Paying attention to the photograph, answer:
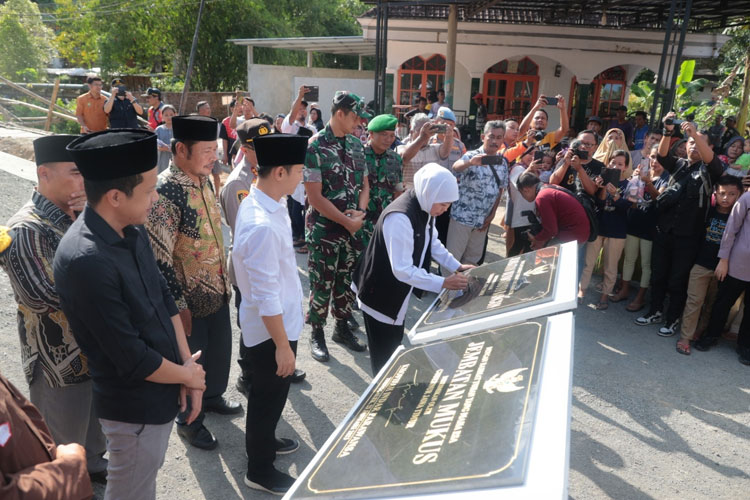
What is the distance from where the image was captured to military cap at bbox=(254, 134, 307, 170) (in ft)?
7.52

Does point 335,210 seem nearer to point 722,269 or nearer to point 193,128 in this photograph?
A: point 193,128

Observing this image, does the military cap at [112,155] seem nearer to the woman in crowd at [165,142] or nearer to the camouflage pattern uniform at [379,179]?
the camouflage pattern uniform at [379,179]

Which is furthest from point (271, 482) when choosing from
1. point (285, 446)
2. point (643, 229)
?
point (643, 229)

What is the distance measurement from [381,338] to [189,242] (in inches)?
46.2

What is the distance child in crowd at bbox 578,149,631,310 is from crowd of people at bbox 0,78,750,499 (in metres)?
0.02

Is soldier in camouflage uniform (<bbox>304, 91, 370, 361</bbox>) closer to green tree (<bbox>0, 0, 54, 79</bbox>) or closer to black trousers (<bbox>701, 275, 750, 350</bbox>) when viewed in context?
black trousers (<bbox>701, 275, 750, 350</bbox>)

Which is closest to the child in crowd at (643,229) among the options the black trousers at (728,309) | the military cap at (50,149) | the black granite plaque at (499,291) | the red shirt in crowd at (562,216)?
the black trousers at (728,309)

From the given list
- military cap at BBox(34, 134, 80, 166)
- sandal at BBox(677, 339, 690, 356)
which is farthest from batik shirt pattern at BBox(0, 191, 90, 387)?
sandal at BBox(677, 339, 690, 356)

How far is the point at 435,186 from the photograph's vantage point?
2.65 metres

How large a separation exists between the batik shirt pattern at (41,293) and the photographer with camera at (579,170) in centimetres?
414

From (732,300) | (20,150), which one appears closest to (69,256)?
(732,300)

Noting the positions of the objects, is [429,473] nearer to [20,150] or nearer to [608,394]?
[608,394]

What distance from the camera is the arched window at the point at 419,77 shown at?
17312 mm

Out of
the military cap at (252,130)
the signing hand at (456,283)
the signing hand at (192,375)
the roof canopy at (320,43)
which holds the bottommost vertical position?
the signing hand at (192,375)
